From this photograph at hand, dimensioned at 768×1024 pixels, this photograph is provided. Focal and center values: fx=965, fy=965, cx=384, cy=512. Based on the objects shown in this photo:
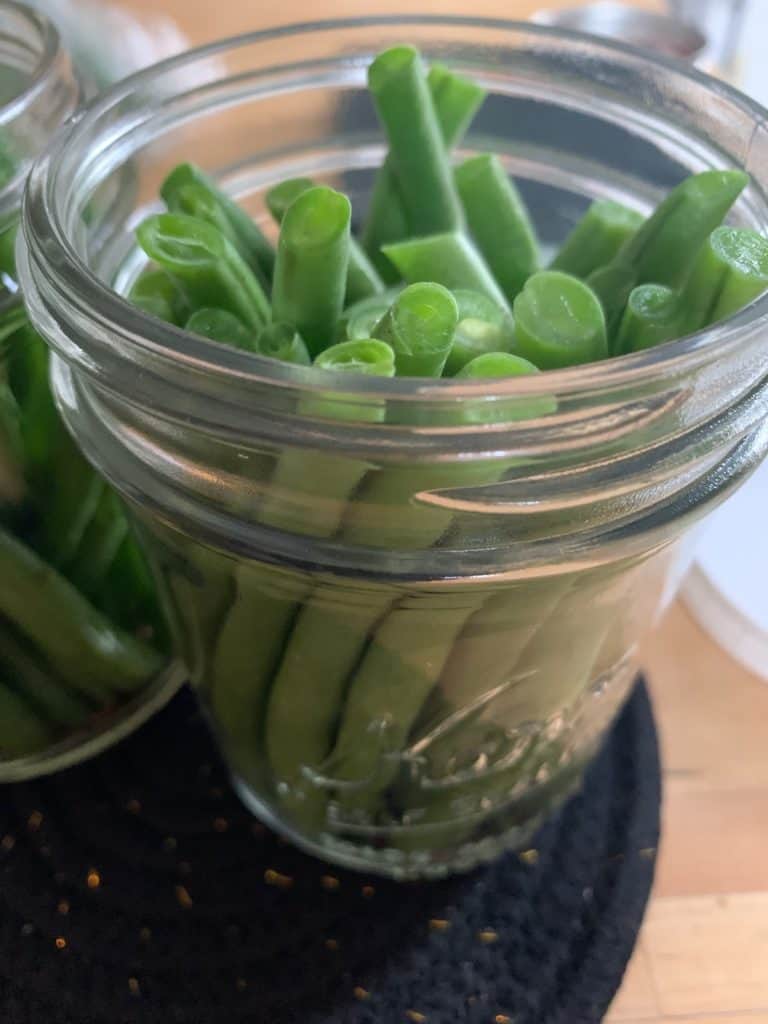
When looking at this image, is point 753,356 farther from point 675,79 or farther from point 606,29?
point 606,29

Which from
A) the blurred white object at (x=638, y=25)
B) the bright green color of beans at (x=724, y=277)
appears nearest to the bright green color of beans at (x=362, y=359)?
the bright green color of beans at (x=724, y=277)

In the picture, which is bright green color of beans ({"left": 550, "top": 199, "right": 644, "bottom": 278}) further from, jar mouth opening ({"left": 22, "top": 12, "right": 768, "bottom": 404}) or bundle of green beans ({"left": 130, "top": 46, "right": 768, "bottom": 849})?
jar mouth opening ({"left": 22, "top": 12, "right": 768, "bottom": 404})

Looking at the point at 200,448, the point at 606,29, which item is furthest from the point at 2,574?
the point at 606,29

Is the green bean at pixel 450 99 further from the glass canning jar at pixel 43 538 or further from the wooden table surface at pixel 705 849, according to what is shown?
the wooden table surface at pixel 705 849

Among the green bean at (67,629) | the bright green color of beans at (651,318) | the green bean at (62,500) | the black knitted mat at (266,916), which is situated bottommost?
the black knitted mat at (266,916)

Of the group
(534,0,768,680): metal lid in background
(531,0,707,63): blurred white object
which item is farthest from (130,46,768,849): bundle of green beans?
(531,0,707,63): blurred white object

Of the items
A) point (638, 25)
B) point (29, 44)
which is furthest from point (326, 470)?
point (638, 25)
